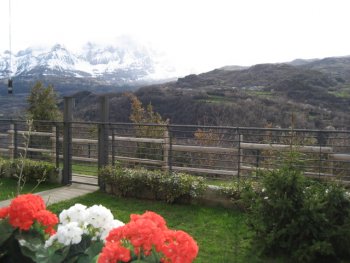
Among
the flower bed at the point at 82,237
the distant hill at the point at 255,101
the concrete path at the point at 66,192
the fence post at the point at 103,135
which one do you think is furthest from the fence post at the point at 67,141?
the distant hill at the point at 255,101

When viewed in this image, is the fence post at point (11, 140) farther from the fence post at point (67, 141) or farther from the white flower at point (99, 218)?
the white flower at point (99, 218)

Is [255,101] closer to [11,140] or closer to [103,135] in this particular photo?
[11,140]

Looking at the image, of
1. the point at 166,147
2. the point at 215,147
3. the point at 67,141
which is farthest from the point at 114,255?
the point at 67,141

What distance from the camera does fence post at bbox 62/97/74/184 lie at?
401 inches

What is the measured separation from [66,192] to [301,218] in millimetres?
5774

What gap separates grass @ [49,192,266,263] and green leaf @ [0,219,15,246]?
9.87 feet

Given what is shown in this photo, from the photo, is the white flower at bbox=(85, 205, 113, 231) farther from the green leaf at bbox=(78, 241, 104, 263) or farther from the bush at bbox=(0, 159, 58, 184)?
the bush at bbox=(0, 159, 58, 184)

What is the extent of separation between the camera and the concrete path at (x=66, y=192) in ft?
28.4

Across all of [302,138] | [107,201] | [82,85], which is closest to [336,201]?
[302,138]

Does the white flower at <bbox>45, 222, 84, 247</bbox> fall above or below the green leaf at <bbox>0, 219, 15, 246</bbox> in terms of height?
above

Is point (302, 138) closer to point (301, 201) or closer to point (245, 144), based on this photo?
point (245, 144)

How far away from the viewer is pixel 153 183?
27.0 feet

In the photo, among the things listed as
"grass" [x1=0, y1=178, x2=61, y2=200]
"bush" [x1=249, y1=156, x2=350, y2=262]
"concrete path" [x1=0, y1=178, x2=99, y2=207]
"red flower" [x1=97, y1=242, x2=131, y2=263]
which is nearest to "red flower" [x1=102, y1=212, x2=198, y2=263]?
"red flower" [x1=97, y1=242, x2=131, y2=263]

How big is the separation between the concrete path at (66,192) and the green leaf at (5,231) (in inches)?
233
